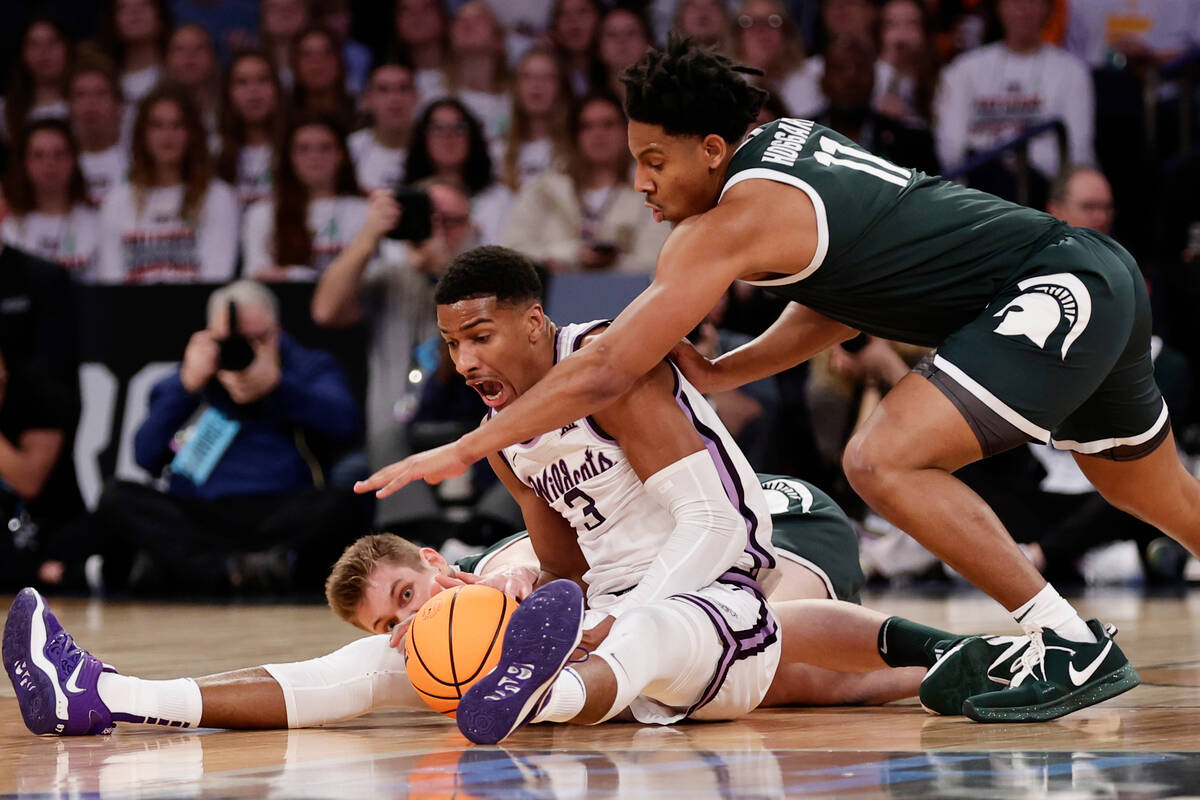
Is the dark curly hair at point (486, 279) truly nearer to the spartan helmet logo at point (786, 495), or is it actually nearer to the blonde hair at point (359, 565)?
the blonde hair at point (359, 565)

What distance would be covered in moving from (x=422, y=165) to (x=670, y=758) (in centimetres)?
614

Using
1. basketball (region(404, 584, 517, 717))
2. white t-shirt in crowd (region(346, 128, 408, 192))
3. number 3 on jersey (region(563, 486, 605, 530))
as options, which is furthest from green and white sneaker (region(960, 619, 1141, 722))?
white t-shirt in crowd (region(346, 128, 408, 192))

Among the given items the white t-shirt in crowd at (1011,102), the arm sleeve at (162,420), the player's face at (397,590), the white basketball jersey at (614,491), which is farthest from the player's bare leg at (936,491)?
the white t-shirt in crowd at (1011,102)

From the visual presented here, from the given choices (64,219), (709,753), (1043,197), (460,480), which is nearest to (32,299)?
(64,219)

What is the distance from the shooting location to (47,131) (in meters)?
9.45

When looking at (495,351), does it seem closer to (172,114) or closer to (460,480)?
(460,480)

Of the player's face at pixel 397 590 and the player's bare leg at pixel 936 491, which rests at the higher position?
the player's bare leg at pixel 936 491

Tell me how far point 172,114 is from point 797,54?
3.59m

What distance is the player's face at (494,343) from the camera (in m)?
3.50

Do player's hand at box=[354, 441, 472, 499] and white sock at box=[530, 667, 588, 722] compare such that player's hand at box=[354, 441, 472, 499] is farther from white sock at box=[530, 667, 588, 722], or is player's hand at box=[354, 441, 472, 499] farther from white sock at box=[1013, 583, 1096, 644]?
white sock at box=[1013, 583, 1096, 644]

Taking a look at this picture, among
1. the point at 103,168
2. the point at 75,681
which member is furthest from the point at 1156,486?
the point at 103,168

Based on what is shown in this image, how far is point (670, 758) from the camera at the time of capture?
114 inches

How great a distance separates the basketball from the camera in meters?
3.38

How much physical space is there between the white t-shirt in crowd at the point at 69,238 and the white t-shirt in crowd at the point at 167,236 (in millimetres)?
159
